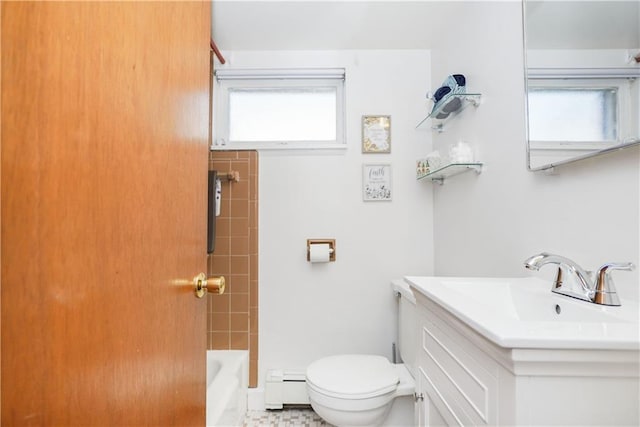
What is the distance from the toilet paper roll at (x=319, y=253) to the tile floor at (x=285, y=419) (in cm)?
90

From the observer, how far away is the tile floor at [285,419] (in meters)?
1.68

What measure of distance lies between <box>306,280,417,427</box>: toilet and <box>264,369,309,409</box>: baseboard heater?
393 millimetres

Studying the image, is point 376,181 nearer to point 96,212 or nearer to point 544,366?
point 544,366

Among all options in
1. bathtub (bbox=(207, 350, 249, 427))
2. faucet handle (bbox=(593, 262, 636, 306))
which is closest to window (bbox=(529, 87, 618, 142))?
faucet handle (bbox=(593, 262, 636, 306))

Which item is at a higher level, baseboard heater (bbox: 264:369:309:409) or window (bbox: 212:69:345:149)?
window (bbox: 212:69:345:149)

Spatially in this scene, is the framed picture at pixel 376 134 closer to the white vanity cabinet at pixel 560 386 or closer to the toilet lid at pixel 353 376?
the toilet lid at pixel 353 376

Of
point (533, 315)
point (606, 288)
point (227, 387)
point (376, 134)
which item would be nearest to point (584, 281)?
point (606, 288)

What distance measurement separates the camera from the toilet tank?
1.54 m

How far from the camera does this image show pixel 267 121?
6.67ft

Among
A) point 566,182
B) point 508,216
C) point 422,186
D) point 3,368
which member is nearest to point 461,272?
point 508,216

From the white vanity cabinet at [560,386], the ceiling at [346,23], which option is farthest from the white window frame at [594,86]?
the white vanity cabinet at [560,386]

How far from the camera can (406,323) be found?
5.47 ft

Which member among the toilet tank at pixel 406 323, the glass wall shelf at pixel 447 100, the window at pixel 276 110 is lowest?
the toilet tank at pixel 406 323

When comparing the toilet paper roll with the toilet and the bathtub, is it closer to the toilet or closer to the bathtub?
the toilet
